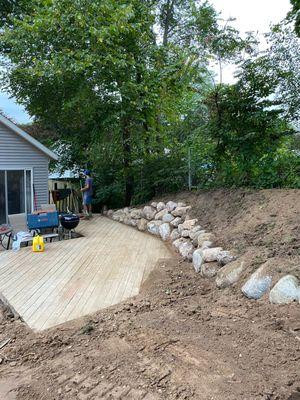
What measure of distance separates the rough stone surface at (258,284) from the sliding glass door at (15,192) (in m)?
8.03

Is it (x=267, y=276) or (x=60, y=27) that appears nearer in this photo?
(x=267, y=276)

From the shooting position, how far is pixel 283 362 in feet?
8.98

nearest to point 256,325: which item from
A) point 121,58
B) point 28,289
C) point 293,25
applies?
point 28,289

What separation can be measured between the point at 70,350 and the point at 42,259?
3.45m

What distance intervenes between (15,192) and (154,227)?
4.53 m

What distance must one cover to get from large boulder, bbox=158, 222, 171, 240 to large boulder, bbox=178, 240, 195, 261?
1.19 m

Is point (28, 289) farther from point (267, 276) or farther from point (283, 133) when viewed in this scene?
point (283, 133)

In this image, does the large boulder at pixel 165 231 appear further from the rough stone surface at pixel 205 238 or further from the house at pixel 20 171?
the house at pixel 20 171

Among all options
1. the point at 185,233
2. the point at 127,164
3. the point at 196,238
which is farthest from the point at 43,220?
the point at 127,164

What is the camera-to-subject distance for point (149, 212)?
992 cm

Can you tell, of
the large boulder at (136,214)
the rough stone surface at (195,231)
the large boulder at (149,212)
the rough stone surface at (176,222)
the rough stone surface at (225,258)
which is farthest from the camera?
the large boulder at (136,214)

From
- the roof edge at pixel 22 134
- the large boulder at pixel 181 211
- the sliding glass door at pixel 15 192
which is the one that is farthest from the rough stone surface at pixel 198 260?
the roof edge at pixel 22 134

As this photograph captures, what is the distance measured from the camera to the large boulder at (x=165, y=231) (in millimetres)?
8289

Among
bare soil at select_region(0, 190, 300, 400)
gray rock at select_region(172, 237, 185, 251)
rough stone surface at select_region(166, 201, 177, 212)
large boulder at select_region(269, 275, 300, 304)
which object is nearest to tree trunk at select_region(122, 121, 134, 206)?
rough stone surface at select_region(166, 201, 177, 212)
